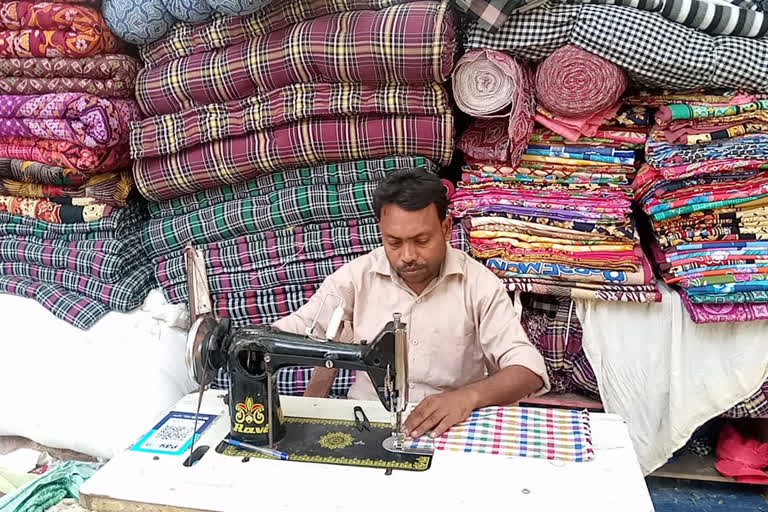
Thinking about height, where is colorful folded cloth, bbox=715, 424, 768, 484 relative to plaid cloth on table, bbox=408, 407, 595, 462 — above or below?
below

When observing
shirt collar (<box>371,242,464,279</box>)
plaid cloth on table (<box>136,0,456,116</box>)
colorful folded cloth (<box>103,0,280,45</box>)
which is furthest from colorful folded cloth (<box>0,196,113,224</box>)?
shirt collar (<box>371,242,464,279</box>)

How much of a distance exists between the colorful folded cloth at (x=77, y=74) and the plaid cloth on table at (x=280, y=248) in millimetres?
543

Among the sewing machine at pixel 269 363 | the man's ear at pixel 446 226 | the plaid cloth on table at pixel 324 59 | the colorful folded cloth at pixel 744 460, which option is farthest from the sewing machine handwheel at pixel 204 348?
the colorful folded cloth at pixel 744 460

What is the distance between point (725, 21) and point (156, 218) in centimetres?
174

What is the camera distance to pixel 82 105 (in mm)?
2037

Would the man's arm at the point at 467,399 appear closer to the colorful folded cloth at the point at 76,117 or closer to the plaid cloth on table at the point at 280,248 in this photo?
the plaid cloth on table at the point at 280,248

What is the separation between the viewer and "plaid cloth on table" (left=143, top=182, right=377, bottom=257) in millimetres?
2041

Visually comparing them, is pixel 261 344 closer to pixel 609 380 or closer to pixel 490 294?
pixel 490 294

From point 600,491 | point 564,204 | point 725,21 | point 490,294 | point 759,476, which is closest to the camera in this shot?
point 600,491

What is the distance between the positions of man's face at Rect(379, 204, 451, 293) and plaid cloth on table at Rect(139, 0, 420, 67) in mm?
711

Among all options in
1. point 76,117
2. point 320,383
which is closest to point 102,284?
point 76,117

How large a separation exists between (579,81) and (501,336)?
701 millimetres

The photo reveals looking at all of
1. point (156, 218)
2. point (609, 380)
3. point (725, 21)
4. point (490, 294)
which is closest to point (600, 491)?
point (490, 294)

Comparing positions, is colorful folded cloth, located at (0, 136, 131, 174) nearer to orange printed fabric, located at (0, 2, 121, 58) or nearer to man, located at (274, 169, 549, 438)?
orange printed fabric, located at (0, 2, 121, 58)
